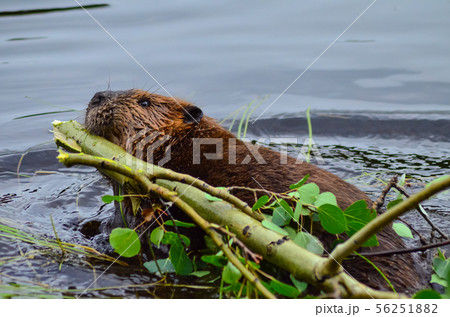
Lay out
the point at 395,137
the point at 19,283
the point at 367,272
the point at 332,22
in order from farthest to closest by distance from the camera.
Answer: the point at 332,22 < the point at 395,137 < the point at 19,283 < the point at 367,272

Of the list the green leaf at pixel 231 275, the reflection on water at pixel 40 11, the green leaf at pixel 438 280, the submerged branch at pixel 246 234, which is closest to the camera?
the submerged branch at pixel 246 234

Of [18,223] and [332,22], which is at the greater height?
[332,22]

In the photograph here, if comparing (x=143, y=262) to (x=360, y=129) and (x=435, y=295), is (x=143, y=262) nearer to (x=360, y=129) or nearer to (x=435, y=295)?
(x=435, y=295)

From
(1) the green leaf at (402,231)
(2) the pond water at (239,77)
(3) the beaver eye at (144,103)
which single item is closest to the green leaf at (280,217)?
(1) the green leaf at (402,231)

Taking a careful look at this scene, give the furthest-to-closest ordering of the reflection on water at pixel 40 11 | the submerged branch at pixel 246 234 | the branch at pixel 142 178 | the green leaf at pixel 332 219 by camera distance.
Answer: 1. the reflection on water at pixel 40 11
2. the green leaf at pixel 332 219
3. the branch at pixel 142 178
4. the submerged branch at pixel 246 234

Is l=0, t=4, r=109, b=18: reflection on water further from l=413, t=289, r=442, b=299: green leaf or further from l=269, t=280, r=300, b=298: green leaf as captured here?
l=413, t=289, r=442, b=299: green leaf

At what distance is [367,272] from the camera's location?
2.76 metres

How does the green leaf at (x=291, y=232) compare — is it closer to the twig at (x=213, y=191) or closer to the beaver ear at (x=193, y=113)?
the twig at (x=213, y=191)

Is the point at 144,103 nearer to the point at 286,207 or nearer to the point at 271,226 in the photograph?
the point at 286,207

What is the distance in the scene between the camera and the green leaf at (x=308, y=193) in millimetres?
2697

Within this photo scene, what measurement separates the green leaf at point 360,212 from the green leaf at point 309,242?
9.1 inches

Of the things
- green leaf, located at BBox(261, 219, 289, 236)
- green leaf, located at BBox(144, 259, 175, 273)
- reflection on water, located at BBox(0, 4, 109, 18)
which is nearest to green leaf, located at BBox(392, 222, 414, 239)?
green leaf, located at BBox(261, 219, 289, 236)

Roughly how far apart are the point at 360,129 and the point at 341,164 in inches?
36.1
